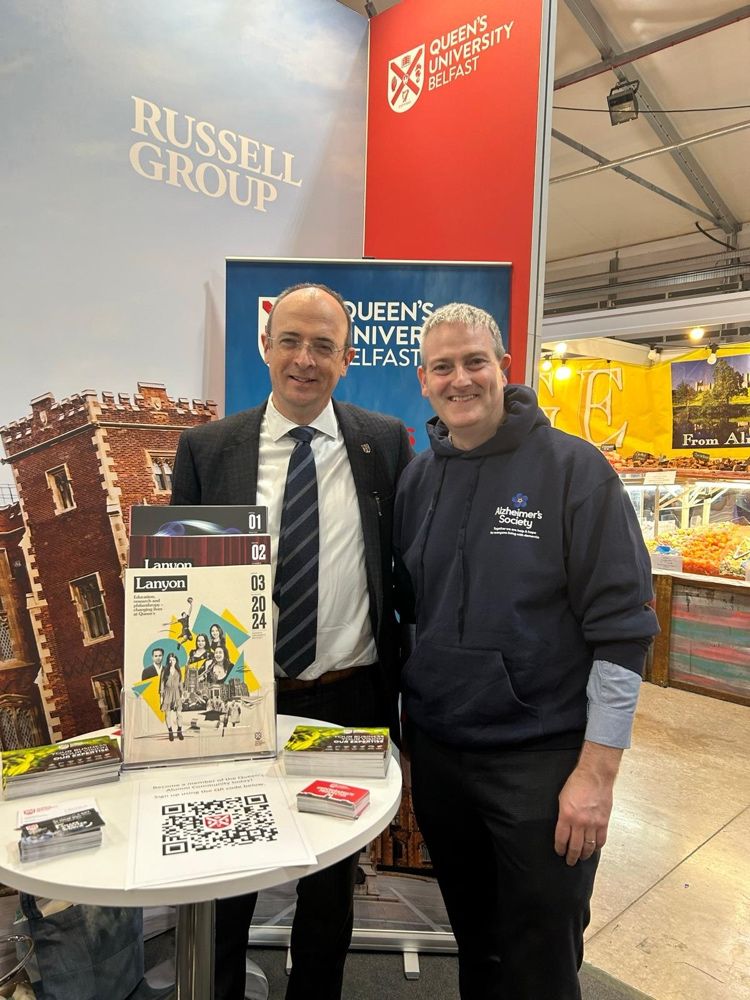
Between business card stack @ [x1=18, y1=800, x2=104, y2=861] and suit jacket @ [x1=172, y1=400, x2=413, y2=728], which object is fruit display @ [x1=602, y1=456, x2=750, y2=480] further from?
business card stack @ [x1=18, y1=800, x2=104, y2=861]

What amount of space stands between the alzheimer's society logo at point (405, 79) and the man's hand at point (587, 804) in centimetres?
255

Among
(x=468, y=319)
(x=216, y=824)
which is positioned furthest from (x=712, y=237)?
(x=216, y=824)

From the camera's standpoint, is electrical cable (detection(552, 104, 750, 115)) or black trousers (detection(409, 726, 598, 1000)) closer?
black trousers (detection(409, 726, 598, 1000))

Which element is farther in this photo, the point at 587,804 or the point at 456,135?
the point at 456,135

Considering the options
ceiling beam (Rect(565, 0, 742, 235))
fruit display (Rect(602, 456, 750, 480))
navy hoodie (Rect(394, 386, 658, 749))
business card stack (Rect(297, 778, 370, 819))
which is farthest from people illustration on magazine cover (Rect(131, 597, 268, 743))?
fruit display (Rect(602, 456, 750, 480))

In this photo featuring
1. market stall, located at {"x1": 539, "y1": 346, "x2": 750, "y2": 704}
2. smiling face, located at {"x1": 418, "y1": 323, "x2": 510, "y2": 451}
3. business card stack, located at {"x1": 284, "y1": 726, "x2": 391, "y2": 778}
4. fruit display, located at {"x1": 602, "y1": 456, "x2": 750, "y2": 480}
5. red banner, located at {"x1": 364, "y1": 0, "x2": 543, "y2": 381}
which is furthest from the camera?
fruit display, located at {"x1": 602, "y1": 456, "x2": 750, "y2": 480}

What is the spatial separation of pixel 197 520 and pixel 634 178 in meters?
5.83

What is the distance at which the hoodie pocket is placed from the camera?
4.65ft

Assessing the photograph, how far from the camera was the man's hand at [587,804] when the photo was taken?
4.46 ft

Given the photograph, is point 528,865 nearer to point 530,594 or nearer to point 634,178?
point 530,594

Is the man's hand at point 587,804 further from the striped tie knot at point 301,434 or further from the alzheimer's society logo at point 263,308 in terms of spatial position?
the alzheimer's society logo at point 263,308

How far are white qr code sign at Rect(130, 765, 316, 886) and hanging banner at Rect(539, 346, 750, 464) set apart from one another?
528 cm

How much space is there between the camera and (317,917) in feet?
5.67

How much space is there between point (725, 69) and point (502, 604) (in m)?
4.44
